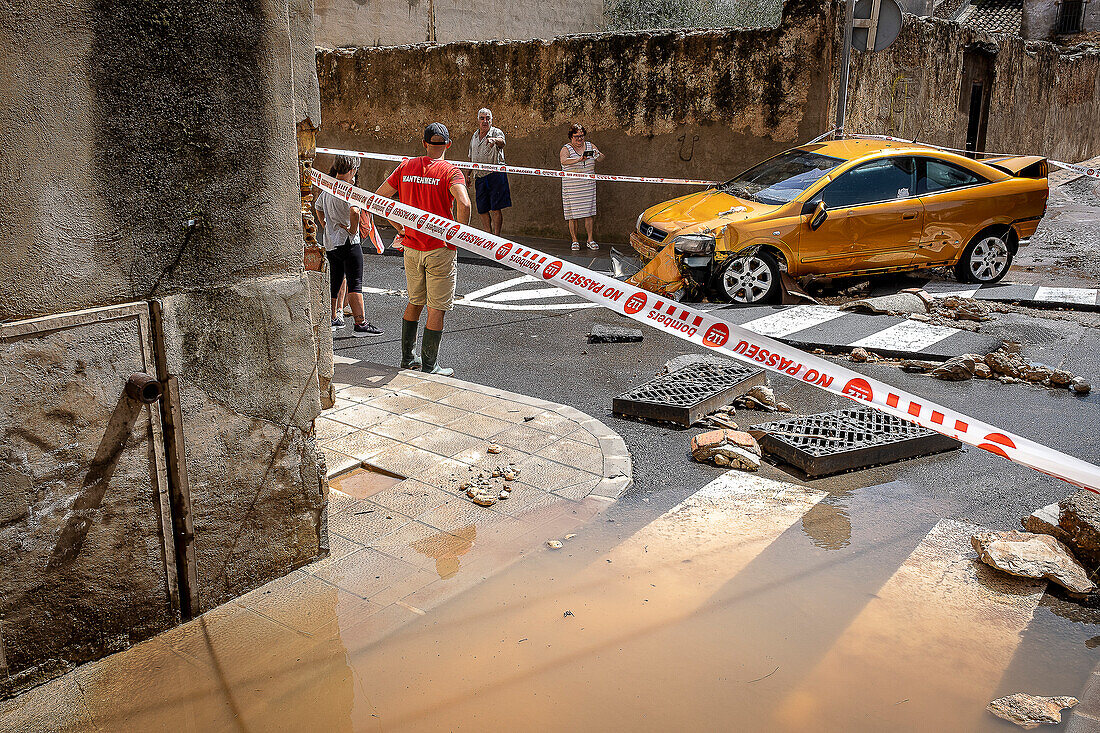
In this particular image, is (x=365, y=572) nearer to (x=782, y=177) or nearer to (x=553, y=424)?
(x=553, y=424)

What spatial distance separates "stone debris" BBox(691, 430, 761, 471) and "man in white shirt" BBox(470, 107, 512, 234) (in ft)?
28.5

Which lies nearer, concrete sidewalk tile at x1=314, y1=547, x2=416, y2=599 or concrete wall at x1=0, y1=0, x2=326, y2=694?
concrete wall at x1=0, y1=0, x2=326, y2=694

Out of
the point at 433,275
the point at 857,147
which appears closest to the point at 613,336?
the point at 433,275

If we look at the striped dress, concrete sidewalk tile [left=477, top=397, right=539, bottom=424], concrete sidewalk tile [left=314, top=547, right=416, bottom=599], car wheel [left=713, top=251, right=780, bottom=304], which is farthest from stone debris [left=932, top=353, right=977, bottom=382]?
the striped dress

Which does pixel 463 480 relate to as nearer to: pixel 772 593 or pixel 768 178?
pixel 772 593

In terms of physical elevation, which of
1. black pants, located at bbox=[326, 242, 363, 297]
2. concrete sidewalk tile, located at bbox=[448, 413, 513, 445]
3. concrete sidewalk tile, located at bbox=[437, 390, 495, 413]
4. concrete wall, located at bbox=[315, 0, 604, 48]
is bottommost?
concrete sidewalk tile, located at bbox=[448, 413, 513, 445]

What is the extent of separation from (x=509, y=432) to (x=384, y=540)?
1.56 meters

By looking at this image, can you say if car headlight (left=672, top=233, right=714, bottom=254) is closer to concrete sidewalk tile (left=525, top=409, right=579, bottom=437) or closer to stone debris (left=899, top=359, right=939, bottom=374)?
stone debris (left=899, top=359, right=939, bottom=374)

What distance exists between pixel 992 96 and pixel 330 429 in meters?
17.5

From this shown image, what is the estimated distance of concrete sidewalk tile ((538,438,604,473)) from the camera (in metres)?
5.36

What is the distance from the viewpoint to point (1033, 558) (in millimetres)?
4164

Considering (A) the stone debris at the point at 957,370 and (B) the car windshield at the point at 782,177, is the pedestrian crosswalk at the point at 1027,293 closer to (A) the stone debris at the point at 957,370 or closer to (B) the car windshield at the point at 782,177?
(B) the car windshield at the point at 782,177

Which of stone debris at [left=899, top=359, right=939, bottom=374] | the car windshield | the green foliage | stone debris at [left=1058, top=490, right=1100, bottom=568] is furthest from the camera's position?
the green foliage

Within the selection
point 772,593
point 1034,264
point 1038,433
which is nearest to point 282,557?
point 772,593
